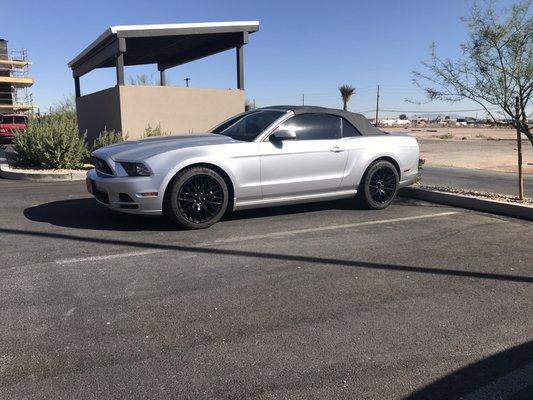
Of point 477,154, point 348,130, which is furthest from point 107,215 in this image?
point 477,154

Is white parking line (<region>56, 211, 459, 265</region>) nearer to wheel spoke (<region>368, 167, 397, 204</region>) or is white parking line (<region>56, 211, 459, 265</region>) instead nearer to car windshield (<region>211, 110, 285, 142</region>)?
wheel spoke (<region>368, 167, 397, 204</region>)

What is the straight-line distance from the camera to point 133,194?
564 cm

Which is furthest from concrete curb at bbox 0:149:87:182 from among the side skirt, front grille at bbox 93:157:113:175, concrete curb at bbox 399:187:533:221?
concrete curb at bbox 399:187:533:221

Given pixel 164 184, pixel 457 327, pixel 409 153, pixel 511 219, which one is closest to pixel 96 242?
pixel 164 184

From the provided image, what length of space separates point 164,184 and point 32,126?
7.28 m

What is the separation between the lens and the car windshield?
6574 mm

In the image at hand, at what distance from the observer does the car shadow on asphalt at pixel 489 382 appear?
273cm

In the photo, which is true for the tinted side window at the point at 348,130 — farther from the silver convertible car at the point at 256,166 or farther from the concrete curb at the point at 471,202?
the concrete curb at the point at 471,202

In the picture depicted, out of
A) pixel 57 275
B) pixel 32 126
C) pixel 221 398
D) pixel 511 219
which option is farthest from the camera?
pixel 32 126

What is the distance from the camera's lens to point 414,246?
218 inches

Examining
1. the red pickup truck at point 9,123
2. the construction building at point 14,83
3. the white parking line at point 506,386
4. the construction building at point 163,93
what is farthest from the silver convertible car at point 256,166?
the construction building at point 14,83

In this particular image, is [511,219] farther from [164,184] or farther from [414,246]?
[164,184]

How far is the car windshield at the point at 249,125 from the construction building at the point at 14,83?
50.5 meters

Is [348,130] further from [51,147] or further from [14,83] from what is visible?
[14,83]
